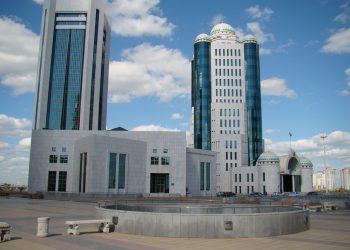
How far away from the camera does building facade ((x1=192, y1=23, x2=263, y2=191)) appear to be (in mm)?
139625

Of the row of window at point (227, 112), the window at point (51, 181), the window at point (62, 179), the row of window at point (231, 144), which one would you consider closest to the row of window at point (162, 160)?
the window at point (62, 179)

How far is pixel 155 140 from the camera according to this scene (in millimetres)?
95625

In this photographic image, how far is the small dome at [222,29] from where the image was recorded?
15900 cm

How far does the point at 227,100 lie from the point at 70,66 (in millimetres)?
63524

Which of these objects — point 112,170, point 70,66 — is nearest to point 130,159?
point 112,170

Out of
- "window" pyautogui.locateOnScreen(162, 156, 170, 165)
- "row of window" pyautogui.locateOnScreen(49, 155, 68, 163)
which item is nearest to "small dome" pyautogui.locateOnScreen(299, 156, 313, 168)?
"window" pyautogui.locateOnScreen(162, 156, 170, 165)

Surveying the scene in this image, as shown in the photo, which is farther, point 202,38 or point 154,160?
point 202,38

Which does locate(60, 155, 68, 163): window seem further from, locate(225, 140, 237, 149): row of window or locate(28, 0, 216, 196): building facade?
locate(225, 140, 237, 149): row of window

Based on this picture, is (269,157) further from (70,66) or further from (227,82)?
(70,66)

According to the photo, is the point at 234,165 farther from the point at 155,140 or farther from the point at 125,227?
the point at 125,227

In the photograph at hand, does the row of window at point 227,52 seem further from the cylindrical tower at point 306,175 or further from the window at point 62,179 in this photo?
the window at point 62,179

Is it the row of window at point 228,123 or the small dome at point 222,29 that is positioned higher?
the small dome at point 222,29

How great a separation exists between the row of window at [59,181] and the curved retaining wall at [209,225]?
79.8 meters

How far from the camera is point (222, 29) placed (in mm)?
159375
